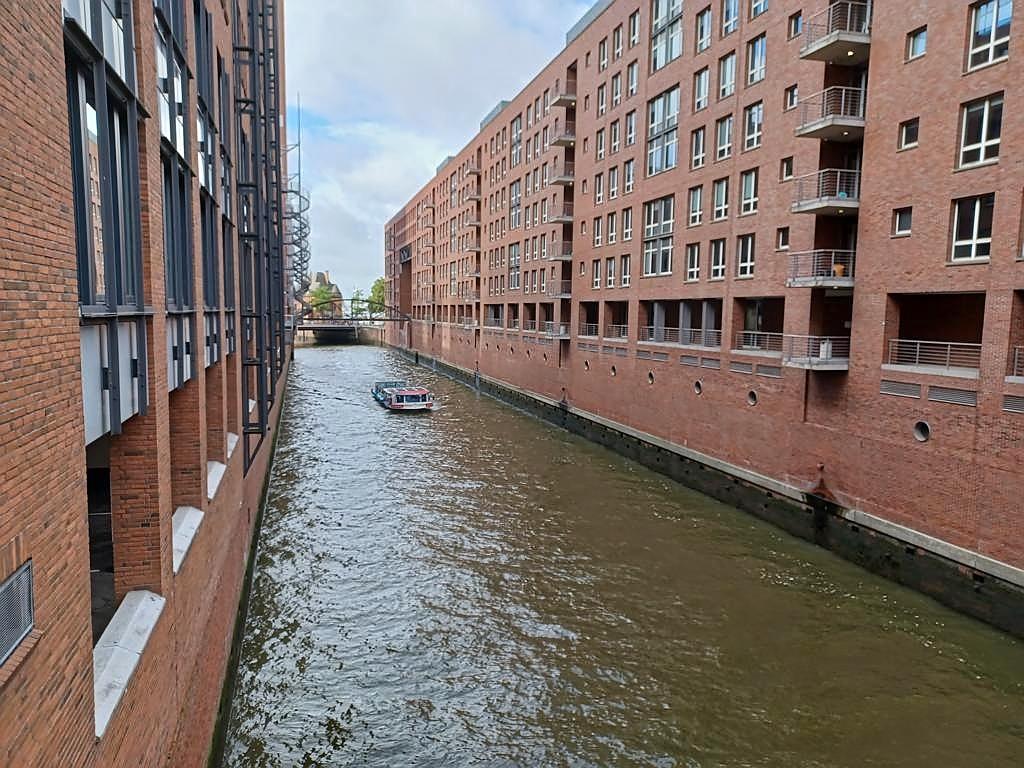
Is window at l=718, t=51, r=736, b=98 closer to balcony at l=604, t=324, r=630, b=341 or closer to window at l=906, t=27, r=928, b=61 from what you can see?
window at l=906, t=27, r=928, b=61

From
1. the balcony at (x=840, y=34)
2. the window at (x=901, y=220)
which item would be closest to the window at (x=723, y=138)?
the balcony at (x=840, y=34)

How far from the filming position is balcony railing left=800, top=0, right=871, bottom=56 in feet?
54.2

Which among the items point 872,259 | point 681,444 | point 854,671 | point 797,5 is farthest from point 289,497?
point 797,5

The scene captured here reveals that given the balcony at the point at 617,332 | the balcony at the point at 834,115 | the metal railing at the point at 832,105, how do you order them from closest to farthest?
the balcony at the point at 834,115
the metal railing at the point at 832,105
the balcony at the point at 617,332

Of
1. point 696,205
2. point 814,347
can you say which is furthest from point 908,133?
point 696,205

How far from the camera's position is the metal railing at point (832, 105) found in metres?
17.0

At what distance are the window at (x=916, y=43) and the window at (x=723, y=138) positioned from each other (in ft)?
22.7

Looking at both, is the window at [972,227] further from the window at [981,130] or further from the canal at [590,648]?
the canal at [590,648]

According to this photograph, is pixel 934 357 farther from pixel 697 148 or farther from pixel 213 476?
pixel 213 476

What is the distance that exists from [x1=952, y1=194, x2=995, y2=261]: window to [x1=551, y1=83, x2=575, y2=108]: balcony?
2380 centimetres

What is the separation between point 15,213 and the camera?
319 cm

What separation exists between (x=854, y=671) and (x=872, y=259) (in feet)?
30.5

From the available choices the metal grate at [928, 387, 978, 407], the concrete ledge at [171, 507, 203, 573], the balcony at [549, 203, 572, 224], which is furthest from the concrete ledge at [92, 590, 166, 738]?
the balcony at [549, 203, 572, 224]

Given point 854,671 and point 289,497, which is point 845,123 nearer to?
point 854,671
